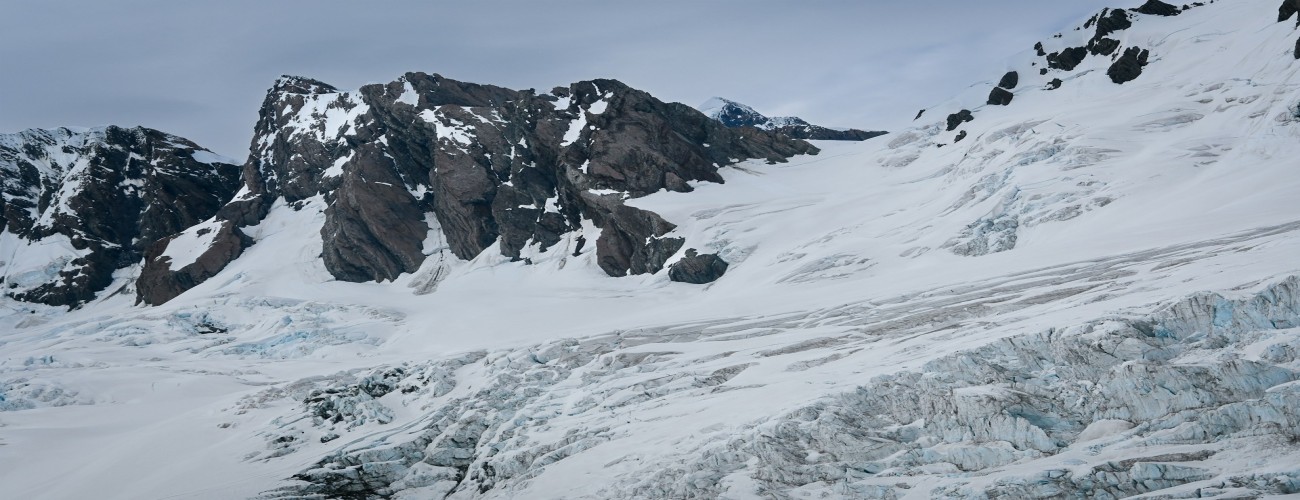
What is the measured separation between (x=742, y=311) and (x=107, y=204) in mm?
121304

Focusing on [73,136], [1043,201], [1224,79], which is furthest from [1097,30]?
[73,136]

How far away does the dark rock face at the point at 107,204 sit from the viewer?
120312 millimetres

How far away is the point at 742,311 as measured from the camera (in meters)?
50.9

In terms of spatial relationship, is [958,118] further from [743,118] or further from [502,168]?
[743,118]

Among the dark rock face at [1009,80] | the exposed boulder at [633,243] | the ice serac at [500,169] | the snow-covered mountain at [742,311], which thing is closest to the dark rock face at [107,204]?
the snow-covered mountain at [742,311]

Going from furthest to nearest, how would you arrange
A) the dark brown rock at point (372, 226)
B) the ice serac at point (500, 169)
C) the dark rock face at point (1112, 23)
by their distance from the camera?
1. the dark brown rock at point (372, 226)
2. the dark rock face at point (1112, 23)
3. the ice serac at point (500, 169)

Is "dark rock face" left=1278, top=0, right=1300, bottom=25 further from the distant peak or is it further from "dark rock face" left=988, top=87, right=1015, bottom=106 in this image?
the distant peak

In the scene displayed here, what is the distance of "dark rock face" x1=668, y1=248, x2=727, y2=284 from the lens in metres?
69.6

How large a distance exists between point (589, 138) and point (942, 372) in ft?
214

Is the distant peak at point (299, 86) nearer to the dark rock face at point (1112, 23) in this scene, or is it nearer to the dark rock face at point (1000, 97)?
the dark rock face at point (1000, 97)

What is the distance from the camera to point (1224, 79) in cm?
6506

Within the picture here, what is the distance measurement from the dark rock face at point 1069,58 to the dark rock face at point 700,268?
168 ft

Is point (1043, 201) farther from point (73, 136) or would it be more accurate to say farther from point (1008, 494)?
point (73, 136)

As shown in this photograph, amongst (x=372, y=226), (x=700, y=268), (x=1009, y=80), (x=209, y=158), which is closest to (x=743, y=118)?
(x=1009, y=80)
